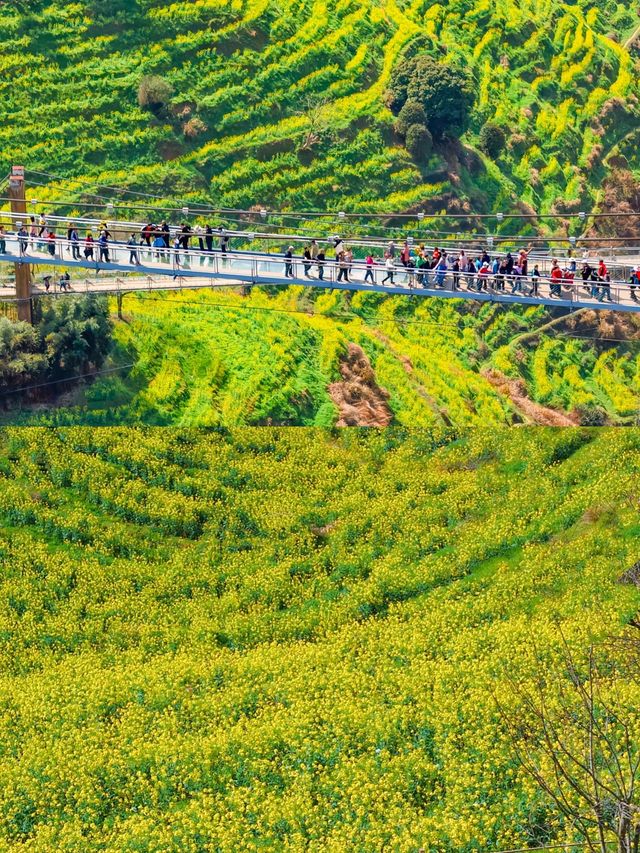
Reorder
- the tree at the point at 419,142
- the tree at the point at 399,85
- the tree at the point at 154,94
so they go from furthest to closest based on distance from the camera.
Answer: the tree at the point at 399,85 < the tree at the point at 419,142 < the tree at the point at 154,94

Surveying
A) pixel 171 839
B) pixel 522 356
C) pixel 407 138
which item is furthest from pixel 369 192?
pixel 171 839

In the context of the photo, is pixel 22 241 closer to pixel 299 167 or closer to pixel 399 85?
pixel 299 167

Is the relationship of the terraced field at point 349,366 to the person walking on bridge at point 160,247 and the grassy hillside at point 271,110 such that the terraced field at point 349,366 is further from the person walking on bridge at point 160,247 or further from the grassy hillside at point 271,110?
the grassy hillside at point 271,110

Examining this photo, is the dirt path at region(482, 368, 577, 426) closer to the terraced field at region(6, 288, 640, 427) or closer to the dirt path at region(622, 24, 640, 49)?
the terraced field at region(6, 288, 640, 427)

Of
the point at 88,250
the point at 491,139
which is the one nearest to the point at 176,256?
the point at 88,250

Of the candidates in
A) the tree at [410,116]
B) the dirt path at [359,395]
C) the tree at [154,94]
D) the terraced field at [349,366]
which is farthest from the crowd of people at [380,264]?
the tree at [410,116]

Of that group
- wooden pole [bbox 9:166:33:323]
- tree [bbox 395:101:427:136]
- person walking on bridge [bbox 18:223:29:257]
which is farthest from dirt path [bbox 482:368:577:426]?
person walking on bridge [bbox 18:223:29:257]
